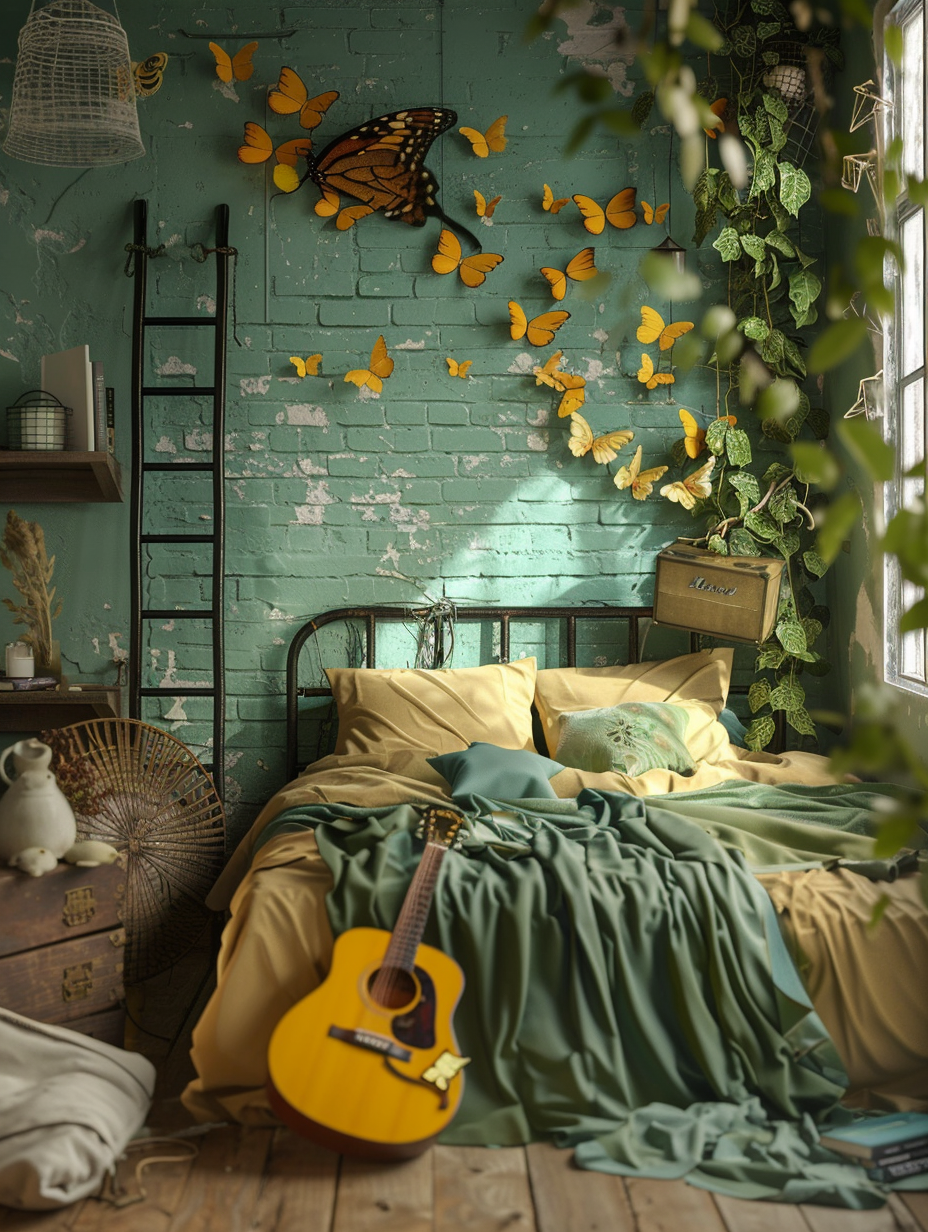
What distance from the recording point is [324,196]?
3.74 m

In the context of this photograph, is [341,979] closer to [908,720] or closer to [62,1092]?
[62,1092]

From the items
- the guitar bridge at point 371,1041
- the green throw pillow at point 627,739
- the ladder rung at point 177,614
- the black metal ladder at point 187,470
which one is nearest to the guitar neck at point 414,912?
the guitar bridge at point 371,1041

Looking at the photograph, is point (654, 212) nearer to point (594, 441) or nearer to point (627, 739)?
point (594, 441)

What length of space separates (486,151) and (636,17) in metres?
0.75

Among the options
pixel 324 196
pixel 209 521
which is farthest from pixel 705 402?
pixel 209 521

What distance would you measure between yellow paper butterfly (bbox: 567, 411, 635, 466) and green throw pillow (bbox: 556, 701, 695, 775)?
3.09ft

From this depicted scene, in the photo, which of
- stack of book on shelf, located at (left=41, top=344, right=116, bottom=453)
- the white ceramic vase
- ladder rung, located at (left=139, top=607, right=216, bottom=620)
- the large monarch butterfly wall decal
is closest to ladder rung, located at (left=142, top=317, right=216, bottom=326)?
stack of book on shelf, located at (left=41, top=344, right=116, bottom=453)

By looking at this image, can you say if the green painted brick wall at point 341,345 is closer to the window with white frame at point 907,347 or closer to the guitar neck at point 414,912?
the window with white frame at point 907,347

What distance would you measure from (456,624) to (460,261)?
1.29 meters

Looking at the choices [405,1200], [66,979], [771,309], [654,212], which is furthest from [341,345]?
[405,1200]

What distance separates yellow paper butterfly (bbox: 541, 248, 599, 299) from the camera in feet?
12.4

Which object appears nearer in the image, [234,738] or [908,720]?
[908,720]

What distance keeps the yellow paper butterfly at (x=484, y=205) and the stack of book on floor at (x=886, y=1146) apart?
9.88 feet

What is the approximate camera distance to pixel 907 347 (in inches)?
127
